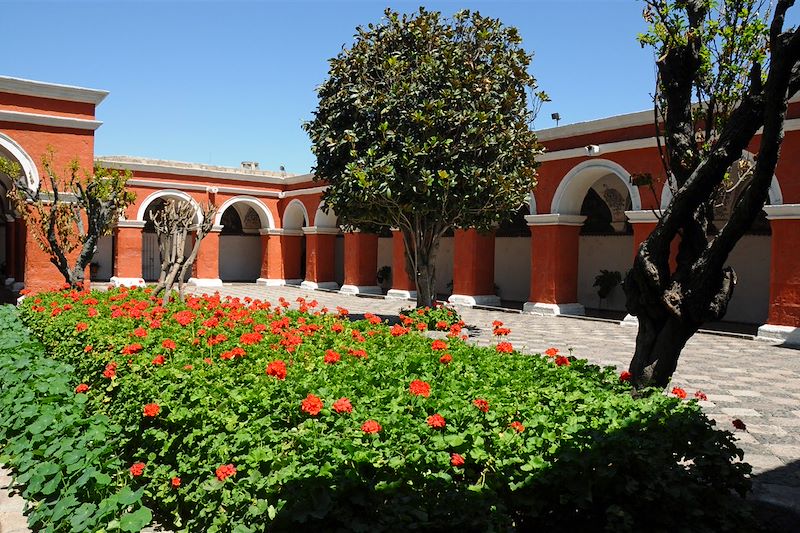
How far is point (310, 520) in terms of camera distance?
2.75m

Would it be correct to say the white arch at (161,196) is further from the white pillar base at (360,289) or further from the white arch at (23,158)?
the white arch at (23,158)

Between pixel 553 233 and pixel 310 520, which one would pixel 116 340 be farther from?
pixel 553 233

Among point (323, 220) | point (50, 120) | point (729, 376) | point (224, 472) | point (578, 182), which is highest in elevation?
point (50, 120)

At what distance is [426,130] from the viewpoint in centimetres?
1037

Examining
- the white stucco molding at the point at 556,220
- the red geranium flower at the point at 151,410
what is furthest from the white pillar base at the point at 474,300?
the red geranium flower at the point at 151,410

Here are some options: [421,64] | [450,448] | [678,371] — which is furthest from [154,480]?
[421,64]

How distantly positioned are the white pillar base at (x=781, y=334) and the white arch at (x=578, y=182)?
3.90 metres

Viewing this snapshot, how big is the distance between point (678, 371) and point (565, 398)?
499 centimetres

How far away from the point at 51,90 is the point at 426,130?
9.65 m

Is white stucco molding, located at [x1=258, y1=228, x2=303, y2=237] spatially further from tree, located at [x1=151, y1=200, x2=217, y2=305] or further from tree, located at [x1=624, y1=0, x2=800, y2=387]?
tree, located at [x1=624, y1=0, x2=800, y2=387]

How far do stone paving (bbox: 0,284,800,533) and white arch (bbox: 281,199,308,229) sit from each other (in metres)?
9.98

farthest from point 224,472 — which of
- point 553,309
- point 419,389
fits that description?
point 553,309

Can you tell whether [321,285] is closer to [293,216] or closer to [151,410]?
[293,216]

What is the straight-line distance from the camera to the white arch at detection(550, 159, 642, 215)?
1405 cm
